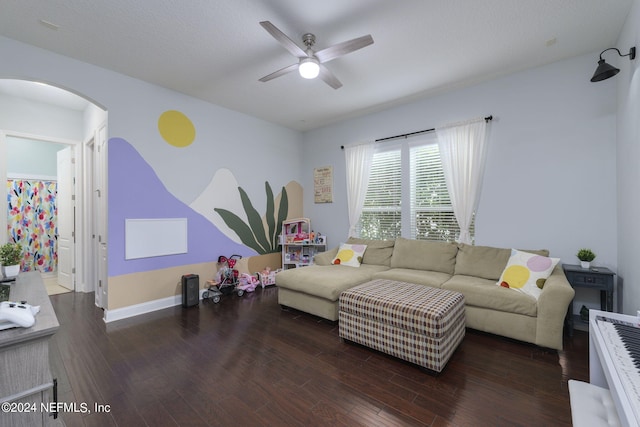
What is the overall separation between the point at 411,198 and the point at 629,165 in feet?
7.34

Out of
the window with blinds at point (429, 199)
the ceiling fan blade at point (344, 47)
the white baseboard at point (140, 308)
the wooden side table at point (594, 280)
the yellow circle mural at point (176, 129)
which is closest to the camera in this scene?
the ceiling fan blade at point (344, 47)

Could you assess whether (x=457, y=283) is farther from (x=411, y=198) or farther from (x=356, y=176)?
(x=356, y=176)

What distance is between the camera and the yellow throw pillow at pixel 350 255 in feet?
13.2

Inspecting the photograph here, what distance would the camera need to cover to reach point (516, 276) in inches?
110

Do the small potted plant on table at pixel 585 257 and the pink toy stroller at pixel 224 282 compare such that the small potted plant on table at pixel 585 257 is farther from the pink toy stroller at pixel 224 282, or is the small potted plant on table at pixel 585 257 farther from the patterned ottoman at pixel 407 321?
the pink toy stroller at pixel 224 282

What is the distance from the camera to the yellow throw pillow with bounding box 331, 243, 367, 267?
A: 4026mm

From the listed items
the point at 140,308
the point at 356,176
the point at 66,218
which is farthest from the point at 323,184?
the point at 66,218

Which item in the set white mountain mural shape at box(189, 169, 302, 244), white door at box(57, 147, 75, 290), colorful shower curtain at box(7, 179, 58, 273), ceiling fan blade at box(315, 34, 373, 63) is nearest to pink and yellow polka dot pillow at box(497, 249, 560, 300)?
ceiling fan blade at box(315, 34, 373, 63)

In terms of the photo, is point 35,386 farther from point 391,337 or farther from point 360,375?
point 391,337

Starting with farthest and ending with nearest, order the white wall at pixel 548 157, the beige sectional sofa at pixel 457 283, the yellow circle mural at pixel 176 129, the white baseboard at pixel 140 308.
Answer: the yellow circle mural at pixel 176 129, the white baseboard at pixel 140 308, the white wall at pixel 548 157, the beige sectional sofa at pixel 457 283

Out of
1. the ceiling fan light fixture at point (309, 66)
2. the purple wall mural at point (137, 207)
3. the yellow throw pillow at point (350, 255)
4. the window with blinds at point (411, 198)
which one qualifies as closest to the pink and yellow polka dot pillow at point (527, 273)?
the window with blinds at point (411, 198)

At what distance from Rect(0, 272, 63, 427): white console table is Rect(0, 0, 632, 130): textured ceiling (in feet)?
7.96

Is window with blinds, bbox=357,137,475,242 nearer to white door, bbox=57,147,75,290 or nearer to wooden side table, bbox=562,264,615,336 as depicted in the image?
wooden side table, bbox=562,264,615,336

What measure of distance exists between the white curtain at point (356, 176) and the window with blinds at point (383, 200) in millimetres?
93
